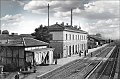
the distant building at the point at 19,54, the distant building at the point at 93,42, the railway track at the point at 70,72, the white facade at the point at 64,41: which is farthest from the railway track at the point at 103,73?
the distant building at the point at 93,42

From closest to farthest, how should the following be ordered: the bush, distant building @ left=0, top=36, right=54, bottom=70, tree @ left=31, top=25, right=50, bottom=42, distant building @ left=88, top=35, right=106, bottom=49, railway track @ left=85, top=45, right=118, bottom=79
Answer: railway track @ left=85, top=45, right=118, bottom=79
the bush
distant building @ left=0, top=36, right=54, bottom=70
tree @ left=31, top=25, right=50, bottom=42
distant building @ left=88, top=35, right=106, bottom=49

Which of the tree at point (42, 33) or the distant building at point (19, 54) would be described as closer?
the distant building at point (19, 54)

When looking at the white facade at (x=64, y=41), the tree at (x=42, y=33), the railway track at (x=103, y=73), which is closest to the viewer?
the railway track at (x=103, y=73)

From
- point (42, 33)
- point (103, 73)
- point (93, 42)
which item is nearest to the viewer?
point (103, 73)

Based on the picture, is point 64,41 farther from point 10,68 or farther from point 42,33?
point 10,68

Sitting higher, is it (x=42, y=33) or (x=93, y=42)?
(x=42, y=33)

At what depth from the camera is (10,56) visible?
26.5 metres

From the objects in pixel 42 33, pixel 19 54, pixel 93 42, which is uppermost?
pixel 42 33

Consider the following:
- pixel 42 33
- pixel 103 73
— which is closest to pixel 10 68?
pixel 103 73

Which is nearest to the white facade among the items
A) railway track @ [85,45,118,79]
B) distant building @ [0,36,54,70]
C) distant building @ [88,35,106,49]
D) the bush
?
distant building @ [0,36,54,70]

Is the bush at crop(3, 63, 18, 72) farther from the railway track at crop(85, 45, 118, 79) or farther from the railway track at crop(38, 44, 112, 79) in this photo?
the railway track at crop(85, 45, 118, 79)

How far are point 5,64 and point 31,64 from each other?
403 centimetres

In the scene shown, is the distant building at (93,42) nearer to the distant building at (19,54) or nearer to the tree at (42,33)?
Result: the tree at (42,33)

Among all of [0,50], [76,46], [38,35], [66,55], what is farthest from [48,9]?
[0,50]
